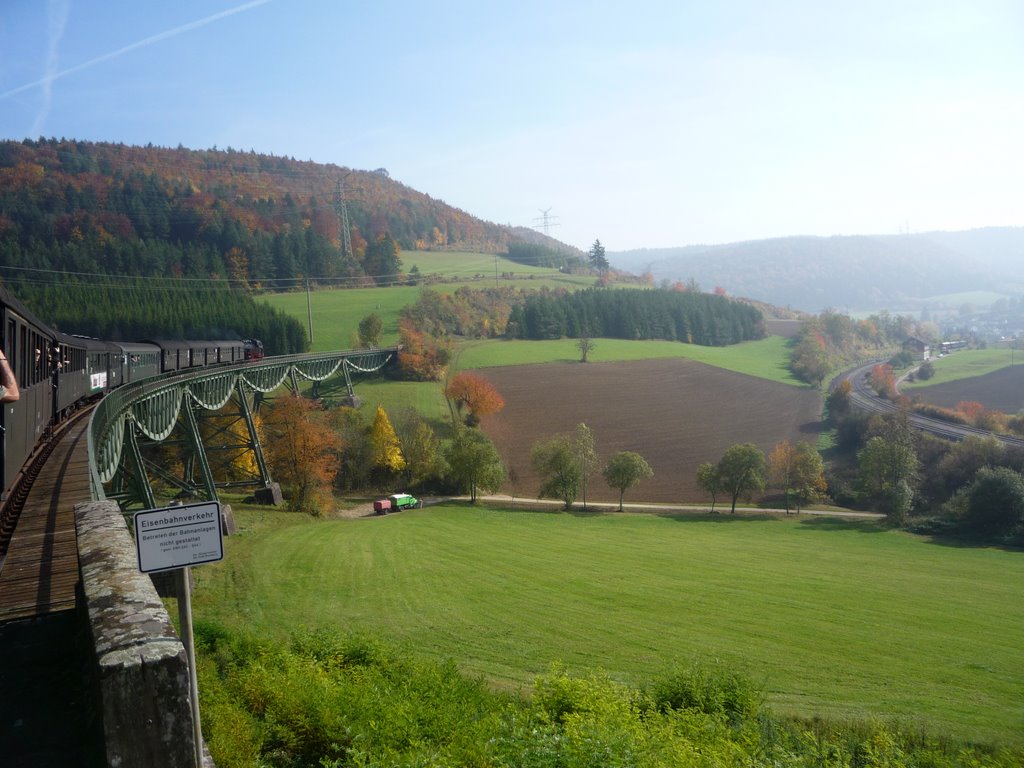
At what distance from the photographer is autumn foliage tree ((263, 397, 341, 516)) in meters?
43.8

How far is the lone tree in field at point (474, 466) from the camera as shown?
172 ft

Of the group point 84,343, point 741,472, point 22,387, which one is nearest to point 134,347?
point 84,343

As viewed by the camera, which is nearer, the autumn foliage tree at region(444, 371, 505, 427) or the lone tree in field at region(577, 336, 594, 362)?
the autumn foliage tree at region(444, 371, 505, 427)

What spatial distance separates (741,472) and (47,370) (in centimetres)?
4509

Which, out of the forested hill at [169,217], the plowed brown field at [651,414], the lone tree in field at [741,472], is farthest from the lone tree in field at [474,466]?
the forested hill at [169,217]

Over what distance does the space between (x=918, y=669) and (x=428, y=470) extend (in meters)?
39.6

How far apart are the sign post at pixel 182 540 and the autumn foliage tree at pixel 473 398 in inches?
2395

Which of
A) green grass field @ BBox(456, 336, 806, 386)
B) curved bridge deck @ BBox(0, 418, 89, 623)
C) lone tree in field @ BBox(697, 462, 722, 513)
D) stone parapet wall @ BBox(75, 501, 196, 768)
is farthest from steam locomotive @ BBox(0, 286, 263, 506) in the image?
green grass field @ BBox(456, 336, 806, 386)

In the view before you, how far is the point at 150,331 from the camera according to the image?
7081cm

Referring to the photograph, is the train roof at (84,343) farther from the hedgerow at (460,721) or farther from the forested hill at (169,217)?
the forested hill at (169,217)

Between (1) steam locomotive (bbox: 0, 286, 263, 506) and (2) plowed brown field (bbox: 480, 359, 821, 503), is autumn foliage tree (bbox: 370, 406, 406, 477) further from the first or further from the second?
(1) steam locomotive (bbox: 0, 286, 263, 506)

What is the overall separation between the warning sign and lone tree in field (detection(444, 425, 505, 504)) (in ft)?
154

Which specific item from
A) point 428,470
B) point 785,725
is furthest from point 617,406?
point 785,725

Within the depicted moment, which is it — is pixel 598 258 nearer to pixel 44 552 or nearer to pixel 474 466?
pixel 474 466
